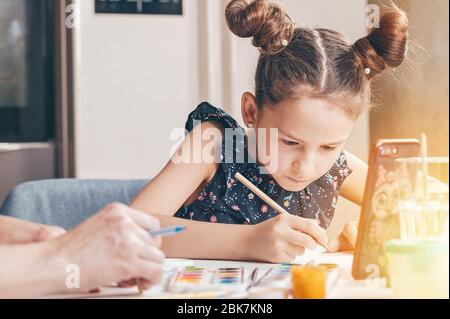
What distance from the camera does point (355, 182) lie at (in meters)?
1.21

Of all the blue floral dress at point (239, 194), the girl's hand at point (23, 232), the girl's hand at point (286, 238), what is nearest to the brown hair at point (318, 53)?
the blue floral dress at point (239, 194)

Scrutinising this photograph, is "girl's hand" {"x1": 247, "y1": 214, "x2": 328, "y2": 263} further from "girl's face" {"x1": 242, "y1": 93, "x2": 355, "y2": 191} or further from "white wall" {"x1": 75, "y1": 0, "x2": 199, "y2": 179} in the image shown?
"white wall" {"x1": 75, "y1": 0, "x2": 199, "y2": 179}

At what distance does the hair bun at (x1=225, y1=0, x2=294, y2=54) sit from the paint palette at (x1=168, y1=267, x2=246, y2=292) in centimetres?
40

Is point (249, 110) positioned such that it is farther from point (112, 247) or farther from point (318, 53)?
point (112, 247)

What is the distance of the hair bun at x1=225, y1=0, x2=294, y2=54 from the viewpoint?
1077 millimetres

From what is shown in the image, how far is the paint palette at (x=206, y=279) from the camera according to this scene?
76cm

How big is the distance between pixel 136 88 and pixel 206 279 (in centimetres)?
69

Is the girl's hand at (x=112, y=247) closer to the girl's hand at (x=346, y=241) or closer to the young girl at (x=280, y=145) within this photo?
the young girl at (x=280, y=145)

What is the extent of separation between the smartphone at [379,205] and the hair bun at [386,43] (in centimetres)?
28

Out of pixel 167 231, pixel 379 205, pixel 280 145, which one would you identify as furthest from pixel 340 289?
pixel 280 145

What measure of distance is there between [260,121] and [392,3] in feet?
0.91

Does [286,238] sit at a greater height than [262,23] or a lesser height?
lesser
